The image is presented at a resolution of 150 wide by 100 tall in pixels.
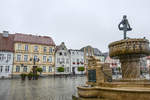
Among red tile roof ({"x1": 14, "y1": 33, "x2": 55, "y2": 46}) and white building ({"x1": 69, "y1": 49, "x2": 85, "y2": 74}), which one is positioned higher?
red tile roof ({"x1": 14, "y1": 33, "x2": 55, "y2": 46})

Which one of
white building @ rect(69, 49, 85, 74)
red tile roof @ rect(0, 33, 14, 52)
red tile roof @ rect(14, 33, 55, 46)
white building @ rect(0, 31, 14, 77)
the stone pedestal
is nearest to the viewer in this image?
the stone pedestal

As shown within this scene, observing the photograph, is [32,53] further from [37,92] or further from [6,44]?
[37,92]

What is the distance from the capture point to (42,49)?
41.0 m

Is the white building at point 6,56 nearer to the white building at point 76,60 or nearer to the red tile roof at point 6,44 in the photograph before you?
the red tile roof at point 6,44

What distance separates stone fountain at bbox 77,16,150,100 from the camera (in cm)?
546

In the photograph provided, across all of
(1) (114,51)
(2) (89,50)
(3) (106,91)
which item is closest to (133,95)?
(3) (106,91)

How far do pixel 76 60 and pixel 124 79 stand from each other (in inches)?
1592

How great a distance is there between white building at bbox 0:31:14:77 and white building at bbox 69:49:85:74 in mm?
19422

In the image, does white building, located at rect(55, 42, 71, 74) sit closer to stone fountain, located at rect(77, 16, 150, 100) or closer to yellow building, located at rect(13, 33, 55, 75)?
yellow building, located at rect(13, 33, 55, 75)

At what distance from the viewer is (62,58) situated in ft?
146

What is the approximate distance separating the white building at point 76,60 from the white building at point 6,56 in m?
19.4

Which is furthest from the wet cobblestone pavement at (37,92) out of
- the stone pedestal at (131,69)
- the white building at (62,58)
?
the white building at (62,58)

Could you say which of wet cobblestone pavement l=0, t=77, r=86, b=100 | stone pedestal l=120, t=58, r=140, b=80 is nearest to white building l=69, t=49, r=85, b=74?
wet cobblestone pavement l=0, t=77, r=86, b=100

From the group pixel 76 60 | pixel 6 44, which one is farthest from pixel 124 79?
pixel 76 60
